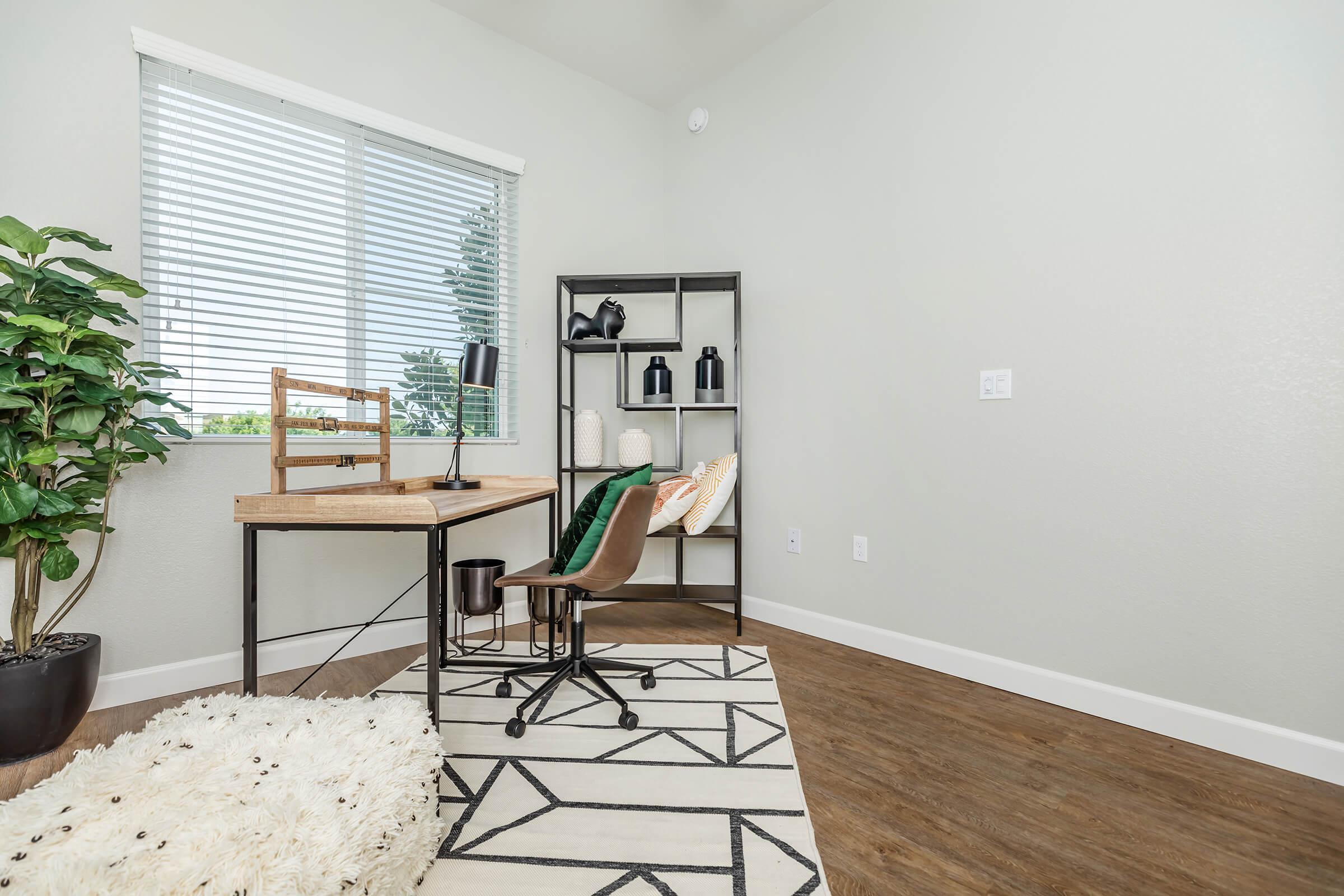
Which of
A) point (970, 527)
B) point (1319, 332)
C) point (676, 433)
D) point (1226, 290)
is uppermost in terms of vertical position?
point (1226, 290)

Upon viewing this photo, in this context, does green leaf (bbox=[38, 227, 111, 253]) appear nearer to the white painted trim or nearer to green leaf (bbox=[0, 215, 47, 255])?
green leaf (bbox=[0, 215, 47, 255])

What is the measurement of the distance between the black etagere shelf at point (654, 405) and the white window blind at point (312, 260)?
29cm

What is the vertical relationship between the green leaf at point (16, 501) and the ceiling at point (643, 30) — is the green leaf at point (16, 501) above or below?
below

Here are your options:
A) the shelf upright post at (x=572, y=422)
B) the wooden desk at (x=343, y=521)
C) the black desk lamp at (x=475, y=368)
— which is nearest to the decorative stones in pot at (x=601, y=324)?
the shelf upright post at (x=572, y=422)

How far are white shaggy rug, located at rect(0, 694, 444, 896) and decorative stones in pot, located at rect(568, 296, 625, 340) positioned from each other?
6.88 feet

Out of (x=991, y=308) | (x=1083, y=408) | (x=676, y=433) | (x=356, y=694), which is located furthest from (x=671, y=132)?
(x=356, y=694)

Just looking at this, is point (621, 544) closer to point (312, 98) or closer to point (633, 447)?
point (633, 447)

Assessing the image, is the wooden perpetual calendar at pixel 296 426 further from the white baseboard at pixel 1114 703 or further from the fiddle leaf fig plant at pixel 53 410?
the white baseboard at pixel 1114 703

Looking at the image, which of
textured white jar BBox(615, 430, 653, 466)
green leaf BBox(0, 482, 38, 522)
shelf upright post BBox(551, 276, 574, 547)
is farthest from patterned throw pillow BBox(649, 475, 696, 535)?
green leaf BBox(0, 482, 38, 522)

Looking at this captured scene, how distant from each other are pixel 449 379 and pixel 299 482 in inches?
31.6

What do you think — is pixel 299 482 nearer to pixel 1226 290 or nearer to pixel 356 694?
pixel 356 694

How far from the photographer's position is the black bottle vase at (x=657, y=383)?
3.21 m

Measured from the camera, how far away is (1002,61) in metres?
2.32

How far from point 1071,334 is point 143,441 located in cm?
309
